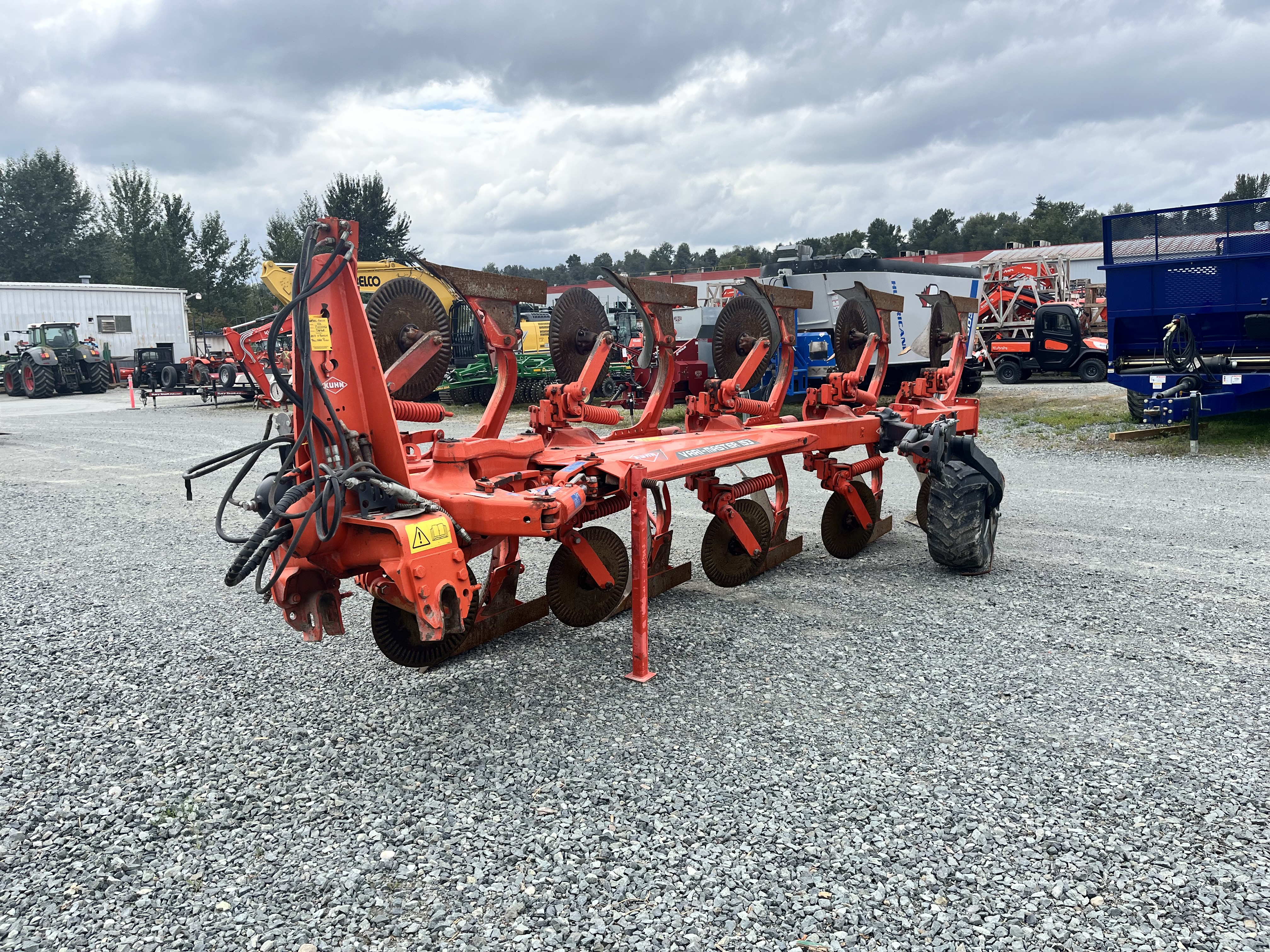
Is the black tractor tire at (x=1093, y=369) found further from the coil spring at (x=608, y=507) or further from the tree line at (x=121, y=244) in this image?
the tree line at (x=121, y=244)

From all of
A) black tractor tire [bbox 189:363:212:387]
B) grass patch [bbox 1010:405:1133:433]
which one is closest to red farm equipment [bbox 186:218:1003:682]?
grass patch [bbox 1010:405:1133:433]

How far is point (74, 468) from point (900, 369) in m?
12.8

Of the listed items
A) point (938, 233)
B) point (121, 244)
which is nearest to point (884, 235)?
point (938, 233)

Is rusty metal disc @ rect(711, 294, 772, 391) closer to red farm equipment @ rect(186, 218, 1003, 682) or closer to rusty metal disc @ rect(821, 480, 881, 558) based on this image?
red farm equipment @ rect(186, 218, 1003, 682)

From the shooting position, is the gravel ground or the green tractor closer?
the gravel ground

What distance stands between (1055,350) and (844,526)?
585 inches

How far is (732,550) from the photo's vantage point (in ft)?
18.0

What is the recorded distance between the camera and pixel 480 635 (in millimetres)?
4387

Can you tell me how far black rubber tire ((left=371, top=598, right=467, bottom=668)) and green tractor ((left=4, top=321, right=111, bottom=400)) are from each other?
26223mm

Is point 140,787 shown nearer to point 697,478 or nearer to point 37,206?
point 697,478

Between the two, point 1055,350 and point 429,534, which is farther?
point 1055,350

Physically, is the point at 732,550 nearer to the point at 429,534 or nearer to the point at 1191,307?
the point at 429,534

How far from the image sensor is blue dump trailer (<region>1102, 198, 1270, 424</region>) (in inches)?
403

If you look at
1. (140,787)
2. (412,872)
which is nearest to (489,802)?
(412,872)
